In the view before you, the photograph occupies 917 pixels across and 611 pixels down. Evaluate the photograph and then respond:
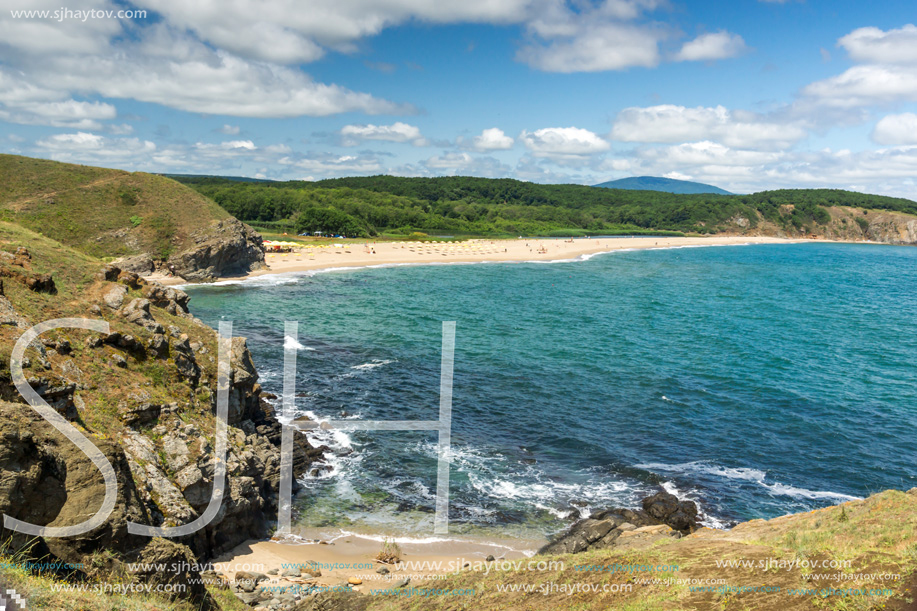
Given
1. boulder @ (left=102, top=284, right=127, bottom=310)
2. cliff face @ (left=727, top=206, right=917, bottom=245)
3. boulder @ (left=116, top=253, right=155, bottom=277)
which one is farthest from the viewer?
cliff face @ (left=727, top=206, right=917, bottom=245)

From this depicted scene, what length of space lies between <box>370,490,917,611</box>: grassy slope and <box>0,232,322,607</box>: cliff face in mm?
5223

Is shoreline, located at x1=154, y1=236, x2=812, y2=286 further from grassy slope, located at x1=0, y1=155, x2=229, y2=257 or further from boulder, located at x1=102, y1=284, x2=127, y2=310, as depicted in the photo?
boulder, located at x1=102, y1=284, x2=127, y2=310

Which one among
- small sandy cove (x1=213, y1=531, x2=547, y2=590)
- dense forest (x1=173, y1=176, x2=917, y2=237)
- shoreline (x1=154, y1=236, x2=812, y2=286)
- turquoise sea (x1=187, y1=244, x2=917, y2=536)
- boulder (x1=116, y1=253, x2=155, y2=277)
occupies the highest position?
dense forest (x1=173, y1=176, x2=917, y2=237)

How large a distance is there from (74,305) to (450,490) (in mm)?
13799

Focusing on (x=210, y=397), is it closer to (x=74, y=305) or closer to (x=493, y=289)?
(x=74, y=305)

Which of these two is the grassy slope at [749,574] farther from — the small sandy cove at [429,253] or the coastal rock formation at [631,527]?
the small sandy cove at [429,253]

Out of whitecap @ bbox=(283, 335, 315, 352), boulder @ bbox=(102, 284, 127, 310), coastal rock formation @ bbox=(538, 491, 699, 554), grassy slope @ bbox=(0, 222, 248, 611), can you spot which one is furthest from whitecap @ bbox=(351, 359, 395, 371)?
coastal rock formation @ bbox=(538, 491, 699, 554)

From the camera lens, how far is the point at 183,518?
1205 cm

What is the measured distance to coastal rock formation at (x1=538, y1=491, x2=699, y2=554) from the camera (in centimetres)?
1495

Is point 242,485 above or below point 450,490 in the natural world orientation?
above

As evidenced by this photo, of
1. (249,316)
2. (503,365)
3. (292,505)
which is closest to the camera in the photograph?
(292,505)

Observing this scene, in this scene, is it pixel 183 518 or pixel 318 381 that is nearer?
pixel 183 518

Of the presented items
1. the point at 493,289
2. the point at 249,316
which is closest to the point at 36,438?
the point at 249,316

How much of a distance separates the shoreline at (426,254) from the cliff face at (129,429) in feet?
138
